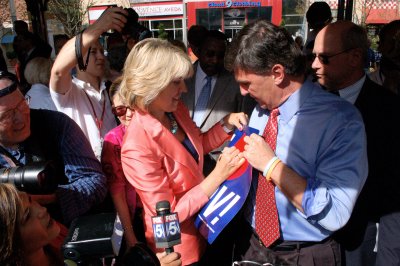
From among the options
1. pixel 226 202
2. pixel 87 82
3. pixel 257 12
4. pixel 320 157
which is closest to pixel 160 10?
pixel 257 12

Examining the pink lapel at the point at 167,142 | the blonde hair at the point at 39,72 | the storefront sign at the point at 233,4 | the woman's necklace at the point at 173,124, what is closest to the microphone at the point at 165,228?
the pink lapel at the point at 167,142

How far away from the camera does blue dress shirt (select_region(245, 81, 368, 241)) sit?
143 cm

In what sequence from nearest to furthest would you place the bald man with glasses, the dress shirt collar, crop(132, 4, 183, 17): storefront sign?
the bald man with glasses
the dress shirt collar
crop(132, 4, 183, 17): storefront sign

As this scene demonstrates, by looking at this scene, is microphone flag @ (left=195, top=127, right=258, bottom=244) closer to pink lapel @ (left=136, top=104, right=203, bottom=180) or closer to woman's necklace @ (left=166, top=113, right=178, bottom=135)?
pink lapel @ (left=136, top=104, right=203, bottom=180)

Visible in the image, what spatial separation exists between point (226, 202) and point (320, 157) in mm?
482

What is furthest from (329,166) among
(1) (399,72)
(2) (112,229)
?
(1) (399,72)

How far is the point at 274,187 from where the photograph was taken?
5.38ft

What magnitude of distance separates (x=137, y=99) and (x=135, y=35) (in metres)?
1.96

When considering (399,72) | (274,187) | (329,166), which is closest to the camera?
(329,166)

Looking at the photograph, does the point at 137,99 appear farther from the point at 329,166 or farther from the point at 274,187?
the point at 329,166

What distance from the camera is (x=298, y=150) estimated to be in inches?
61.7

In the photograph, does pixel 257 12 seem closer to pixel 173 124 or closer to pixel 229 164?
pixel 173 124

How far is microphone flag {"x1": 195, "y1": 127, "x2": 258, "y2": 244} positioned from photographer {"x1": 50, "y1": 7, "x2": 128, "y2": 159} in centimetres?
96

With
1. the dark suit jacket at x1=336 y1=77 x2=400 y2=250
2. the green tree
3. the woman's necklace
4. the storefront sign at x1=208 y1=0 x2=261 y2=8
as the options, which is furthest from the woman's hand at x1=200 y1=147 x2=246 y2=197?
the storefront sign at x1=208 y1=0 x2=261 y2=8
